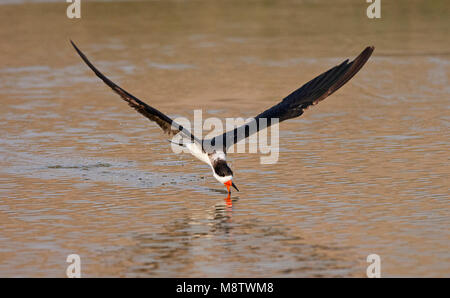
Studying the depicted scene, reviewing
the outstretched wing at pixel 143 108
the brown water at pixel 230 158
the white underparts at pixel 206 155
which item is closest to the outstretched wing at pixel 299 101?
the white underparts at pixel 206 155

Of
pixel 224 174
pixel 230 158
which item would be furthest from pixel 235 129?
pixel 230 158

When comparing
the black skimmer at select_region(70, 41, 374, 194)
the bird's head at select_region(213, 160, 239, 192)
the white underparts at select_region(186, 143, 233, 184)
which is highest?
the black skimmer at select_region(70, 41, 374, 194)

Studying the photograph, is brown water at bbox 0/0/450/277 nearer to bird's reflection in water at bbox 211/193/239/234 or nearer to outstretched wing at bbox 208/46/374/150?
bird's reflection in water at bbox 211/193/239/234

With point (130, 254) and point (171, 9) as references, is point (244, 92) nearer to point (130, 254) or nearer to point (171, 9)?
point (130, 254)

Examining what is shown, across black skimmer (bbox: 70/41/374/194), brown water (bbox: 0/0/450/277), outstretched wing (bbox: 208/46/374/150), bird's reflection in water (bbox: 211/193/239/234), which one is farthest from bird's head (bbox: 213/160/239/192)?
outstretched wing (bbox: 208/46/374/150)

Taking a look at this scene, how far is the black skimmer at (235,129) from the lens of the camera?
38.3 ft

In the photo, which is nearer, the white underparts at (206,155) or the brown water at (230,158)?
the brown water at (230,158)

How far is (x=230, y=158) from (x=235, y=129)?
1832mm

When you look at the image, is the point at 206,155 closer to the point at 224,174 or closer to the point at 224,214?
the point at 224,174

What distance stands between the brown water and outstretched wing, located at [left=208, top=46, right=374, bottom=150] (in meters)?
0.69

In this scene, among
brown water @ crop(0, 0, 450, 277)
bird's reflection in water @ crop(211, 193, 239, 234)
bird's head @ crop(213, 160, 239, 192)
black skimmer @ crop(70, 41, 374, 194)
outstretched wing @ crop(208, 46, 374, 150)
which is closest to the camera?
brown water @ crop(0, 0, 450, 277)

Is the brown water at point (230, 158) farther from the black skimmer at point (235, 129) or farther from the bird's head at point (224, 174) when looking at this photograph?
the black skimmer at point (235, 129)

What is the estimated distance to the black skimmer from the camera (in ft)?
38.3
